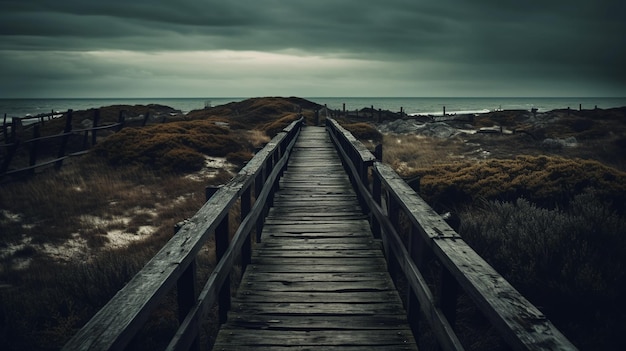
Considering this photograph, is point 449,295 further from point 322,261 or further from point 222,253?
point 322,261

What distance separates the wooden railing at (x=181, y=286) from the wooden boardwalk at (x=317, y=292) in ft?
1.13

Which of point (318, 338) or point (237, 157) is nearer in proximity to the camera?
point (318, 338)

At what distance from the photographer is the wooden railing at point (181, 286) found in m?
1.53

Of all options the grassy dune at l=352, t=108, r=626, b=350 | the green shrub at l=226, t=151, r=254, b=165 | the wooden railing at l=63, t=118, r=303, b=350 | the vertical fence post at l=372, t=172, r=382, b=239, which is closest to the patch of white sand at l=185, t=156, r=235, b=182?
the green shrub at l=226, t=151, r=254, b=165

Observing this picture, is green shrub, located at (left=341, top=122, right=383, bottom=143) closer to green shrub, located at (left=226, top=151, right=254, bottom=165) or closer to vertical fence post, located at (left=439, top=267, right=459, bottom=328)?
green shrub, located at (left=226, top=151, right=254, bottom=165)

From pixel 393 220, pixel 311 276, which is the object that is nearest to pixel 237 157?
pixel 311 276

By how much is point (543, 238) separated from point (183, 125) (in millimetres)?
15594

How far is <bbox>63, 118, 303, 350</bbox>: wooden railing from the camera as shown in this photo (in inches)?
60.1

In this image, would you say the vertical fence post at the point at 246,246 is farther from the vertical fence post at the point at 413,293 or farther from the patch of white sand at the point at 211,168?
the patch of white sand at the point at 211,168

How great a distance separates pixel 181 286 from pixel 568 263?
382 cm

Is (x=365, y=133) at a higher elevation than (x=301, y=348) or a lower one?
higher

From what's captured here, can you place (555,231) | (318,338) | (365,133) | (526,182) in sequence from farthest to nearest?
(365,133) → (526,182) → (555,231) → (318,338)

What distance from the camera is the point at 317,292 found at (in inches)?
153

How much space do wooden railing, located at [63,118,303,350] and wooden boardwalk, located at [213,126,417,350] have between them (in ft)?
1.13
